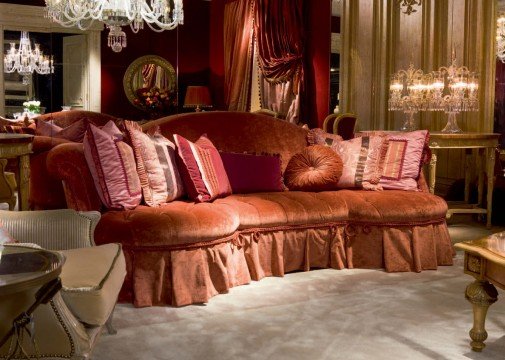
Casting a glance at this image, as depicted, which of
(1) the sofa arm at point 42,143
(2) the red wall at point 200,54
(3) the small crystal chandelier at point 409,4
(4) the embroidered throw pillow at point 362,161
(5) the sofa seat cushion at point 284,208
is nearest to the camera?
(5) the sofa seat cushion at point 284,208

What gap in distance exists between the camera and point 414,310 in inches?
132

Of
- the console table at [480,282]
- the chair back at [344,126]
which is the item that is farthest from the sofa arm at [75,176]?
the chair back at [344,126]

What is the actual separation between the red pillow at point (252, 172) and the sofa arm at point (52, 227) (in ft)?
5.31

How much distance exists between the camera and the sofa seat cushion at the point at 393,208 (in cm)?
414

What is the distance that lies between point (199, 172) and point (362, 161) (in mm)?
1276

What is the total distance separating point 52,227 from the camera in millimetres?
2723

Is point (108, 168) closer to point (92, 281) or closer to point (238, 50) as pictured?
point (92, 281)

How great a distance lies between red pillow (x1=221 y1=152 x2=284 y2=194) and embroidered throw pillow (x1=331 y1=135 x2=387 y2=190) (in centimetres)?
49

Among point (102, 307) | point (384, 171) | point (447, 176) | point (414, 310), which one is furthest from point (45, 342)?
→ point (447, 176)

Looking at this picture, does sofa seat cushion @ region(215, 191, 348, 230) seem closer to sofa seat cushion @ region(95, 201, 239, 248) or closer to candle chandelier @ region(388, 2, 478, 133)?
sofa seat cushion @ region(95, 201, 239, 248)

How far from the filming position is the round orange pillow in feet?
14.6

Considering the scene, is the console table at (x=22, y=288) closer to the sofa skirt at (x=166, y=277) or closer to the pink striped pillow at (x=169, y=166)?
the sofa skirt at (x=166, y=277)

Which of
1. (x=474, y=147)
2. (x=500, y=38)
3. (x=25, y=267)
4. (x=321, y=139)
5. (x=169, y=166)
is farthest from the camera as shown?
(x=500, y=38)

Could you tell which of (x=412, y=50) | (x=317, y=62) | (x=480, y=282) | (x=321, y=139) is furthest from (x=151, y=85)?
(x=480, y=282)
